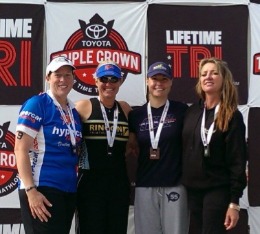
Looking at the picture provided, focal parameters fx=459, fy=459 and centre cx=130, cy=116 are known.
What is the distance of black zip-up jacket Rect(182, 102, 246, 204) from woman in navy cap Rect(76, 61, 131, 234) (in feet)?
1.57

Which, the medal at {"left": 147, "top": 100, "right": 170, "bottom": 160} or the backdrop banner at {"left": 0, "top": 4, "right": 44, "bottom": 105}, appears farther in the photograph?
the backdrop banner at {"left": 0, "top": 4, "right": 44, "bottom": 105}

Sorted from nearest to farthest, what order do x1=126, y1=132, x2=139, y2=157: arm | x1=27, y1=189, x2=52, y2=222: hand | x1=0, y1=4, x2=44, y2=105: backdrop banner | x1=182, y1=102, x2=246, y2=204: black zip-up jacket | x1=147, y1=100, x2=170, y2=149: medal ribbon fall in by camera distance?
1. x1=27, y1=189, x2=52, y2=222: hand
2. x1=182, y1=102, x2=246, y2=204: black zip-up jacket
3. x1=147, y1=100, x2=170, y2=149: medal ribbon
4. x1=126, y1=132, x2=139, y2=157: arm
5. x1=0, y1=4, x2=44, y2=105: backdrop banner

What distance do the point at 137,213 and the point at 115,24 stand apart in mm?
1581

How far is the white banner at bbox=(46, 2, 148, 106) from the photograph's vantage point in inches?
149

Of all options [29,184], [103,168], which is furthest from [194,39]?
[29,184]

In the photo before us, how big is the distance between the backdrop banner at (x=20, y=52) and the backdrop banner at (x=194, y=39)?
3.06ft

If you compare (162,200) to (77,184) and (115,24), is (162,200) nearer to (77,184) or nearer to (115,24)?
(77,184)

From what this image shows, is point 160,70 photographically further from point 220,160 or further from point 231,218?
point 231,218

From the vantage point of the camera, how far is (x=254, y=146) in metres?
3.86

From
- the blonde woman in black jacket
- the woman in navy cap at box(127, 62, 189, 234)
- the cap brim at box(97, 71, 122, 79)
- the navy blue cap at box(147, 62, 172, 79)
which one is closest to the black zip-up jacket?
the blonde woman in black jacket

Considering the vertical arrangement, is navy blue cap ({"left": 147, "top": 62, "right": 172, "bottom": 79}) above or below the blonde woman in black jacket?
above

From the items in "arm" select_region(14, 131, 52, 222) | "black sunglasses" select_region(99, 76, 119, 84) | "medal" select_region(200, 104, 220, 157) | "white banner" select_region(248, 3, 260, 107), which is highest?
"white banner" select_region(248, 3, 260, 107)

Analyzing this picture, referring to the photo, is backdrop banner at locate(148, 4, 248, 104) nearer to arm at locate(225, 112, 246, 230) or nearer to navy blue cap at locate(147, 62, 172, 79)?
navy blue cap at locate(147, 62, 172, 79)

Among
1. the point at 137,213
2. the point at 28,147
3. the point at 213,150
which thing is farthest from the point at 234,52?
the point at 28,147
